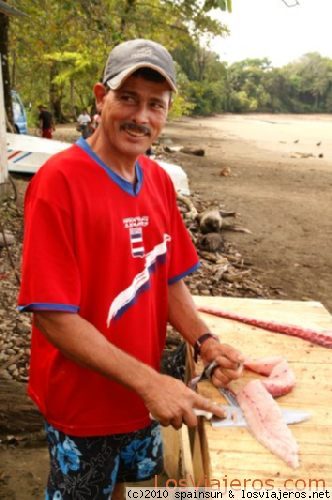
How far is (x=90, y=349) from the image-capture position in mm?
1631

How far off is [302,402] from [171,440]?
4.95 feet

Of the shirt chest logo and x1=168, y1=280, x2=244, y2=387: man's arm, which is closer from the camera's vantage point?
the shirt chest logo

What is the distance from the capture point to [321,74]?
277 feet

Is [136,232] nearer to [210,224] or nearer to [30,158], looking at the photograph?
[210,224]

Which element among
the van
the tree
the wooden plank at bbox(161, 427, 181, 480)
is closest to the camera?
the wooden plank at bbox(161, 427, 181, 480)

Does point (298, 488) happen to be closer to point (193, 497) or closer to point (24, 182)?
point (193, 497)

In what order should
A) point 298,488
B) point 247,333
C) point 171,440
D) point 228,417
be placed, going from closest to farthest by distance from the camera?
point 298,488
point 228,417
point 247,333
point 171,440

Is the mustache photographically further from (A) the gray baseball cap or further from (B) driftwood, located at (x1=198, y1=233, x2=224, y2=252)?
(B) driftwood, located at (x1=198, y1=233, x2=224, y2=252)

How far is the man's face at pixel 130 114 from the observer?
176 centimetres

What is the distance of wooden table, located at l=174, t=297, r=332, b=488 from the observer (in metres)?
1.66

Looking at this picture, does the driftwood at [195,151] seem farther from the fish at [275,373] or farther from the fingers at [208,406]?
the fingers at [208,406]

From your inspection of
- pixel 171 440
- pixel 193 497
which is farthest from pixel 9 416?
pixel 193 497

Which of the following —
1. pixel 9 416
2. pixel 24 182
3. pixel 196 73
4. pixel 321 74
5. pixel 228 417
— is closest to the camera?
pixel 228 417

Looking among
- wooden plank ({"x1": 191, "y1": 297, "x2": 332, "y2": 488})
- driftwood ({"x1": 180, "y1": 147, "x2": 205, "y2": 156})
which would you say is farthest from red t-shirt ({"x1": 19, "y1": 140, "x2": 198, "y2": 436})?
driftwood ({"x1": 180, "y1": 147, "x2": 205, "y2": 156})
